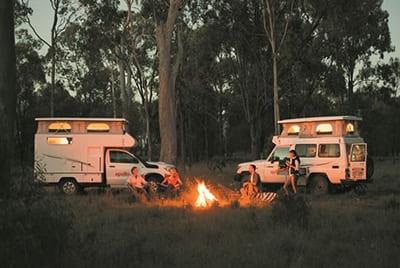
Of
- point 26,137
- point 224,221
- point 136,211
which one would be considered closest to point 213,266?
point 224,221

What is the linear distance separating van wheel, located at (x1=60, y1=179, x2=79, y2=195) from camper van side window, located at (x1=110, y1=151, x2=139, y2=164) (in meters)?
1.71

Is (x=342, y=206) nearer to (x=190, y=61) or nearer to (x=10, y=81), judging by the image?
(x=10, y=81)

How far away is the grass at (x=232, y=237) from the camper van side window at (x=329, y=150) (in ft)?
10.2

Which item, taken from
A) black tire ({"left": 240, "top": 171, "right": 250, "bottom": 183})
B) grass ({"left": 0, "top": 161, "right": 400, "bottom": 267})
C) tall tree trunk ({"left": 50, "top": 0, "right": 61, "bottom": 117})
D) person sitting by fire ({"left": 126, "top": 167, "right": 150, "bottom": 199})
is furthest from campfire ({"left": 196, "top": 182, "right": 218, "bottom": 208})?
tall tree trunk ({"left": 50, "top": 0, "right": 61, "bottom": 117})

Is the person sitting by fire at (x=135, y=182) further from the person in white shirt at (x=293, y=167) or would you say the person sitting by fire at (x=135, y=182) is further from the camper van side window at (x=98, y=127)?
the person in white shirt at (x=293, y=167)

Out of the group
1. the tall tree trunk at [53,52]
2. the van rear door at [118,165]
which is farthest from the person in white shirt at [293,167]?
the tall tree trunk at [53,52]

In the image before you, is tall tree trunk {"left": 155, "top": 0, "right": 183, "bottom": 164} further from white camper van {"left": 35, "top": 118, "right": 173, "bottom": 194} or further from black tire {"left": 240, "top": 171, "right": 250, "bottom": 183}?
black tire {"left": 240, "top": 171, "right": 250, "bottom": 183}

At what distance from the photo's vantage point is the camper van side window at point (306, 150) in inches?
640

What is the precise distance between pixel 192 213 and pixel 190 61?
990 inches

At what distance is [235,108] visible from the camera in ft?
153

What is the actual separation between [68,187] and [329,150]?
9734 millimetres

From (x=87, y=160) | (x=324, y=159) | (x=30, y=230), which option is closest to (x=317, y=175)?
(x=324, y=159)

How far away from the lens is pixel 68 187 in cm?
1717

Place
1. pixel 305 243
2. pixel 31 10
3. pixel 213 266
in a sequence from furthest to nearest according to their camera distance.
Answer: pixel 31 10
pixel 305 243
pixel 213 266
